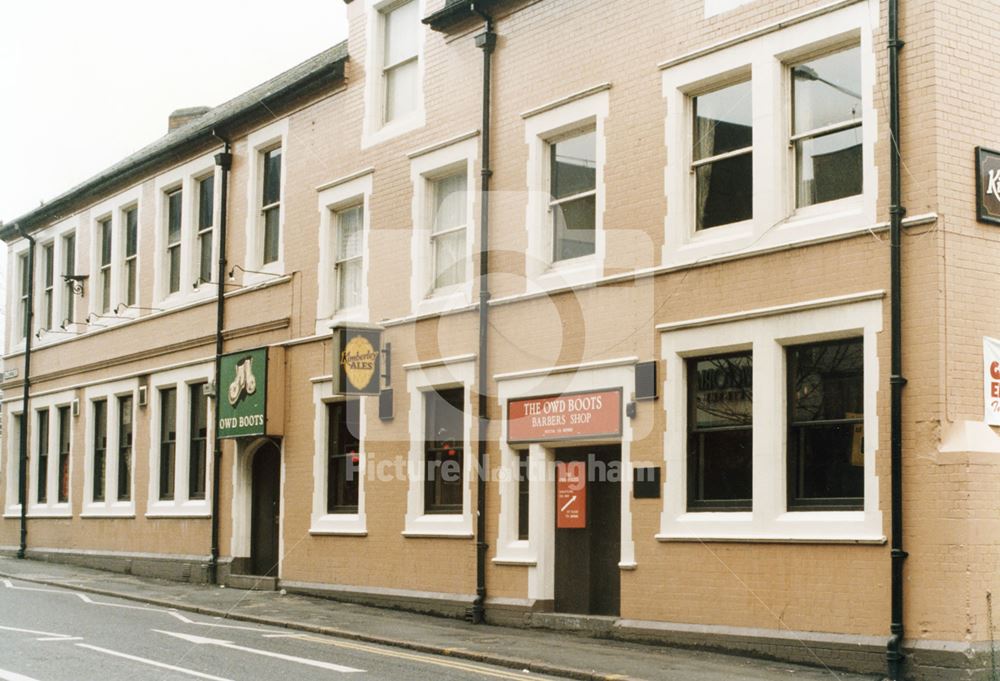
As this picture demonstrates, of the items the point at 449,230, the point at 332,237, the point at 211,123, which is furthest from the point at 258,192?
the point at 449,230

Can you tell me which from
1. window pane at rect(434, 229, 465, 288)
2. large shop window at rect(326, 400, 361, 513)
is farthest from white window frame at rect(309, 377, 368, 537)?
window pane at rect(434, 229, 465, 288)

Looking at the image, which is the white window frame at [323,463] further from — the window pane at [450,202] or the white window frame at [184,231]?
the white window frame at [184,231]

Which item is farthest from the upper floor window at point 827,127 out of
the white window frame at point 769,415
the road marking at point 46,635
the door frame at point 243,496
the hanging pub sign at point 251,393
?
the door frame at point 243,496

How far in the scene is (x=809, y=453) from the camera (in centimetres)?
1454

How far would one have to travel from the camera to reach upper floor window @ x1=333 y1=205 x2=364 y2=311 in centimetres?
2230

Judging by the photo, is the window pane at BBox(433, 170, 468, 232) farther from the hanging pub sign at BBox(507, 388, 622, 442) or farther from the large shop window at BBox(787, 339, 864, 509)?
the large shop window at BBox(787, 339, 864, 509)

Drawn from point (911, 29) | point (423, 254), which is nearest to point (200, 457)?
point (423, 254)

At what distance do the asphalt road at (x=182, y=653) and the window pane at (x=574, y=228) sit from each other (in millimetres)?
5704

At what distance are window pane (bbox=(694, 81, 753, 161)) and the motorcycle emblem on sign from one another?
10.6 m

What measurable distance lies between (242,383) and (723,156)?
11415 millimetres

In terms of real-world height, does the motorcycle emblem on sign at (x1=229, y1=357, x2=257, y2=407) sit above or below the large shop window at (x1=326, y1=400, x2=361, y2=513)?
above

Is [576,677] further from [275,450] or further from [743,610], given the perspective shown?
[275,450]

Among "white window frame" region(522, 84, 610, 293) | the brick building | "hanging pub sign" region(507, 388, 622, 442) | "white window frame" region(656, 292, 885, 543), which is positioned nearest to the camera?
the brick building

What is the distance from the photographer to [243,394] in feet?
79.1
